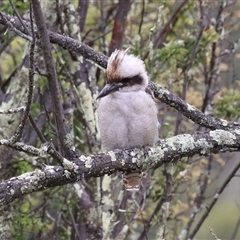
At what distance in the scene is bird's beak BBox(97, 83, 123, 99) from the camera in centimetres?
348

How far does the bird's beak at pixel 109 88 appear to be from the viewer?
137 inches

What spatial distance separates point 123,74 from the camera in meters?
3.59

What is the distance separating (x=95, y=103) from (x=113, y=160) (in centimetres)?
187

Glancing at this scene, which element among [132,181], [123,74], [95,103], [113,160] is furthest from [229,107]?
[113,160]

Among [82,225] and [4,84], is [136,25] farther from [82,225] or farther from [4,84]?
[82,225]

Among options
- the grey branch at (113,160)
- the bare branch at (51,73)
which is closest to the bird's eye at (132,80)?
the grey branch at (113,160)

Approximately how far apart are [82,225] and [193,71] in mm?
1578

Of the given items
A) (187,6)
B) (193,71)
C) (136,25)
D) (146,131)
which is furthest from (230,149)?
(136,25)

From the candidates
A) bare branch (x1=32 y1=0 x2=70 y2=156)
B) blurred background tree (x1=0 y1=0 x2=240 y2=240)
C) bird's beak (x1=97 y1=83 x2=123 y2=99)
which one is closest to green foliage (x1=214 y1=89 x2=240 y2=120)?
blurred background tree (x1=0 y1=0 x2=240 y2=240)

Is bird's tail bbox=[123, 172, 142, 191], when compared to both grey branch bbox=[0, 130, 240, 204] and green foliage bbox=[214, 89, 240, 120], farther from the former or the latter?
green foliage bbox=[214, 89, 240, 120]

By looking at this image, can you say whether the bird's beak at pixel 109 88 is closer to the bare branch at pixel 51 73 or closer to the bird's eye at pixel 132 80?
the bird's eye at pixel 132 80

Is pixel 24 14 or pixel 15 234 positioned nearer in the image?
pixel 15 234

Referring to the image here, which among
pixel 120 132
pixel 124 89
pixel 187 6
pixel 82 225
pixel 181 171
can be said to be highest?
pixel 187 6

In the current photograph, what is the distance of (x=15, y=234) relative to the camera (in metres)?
4.50
